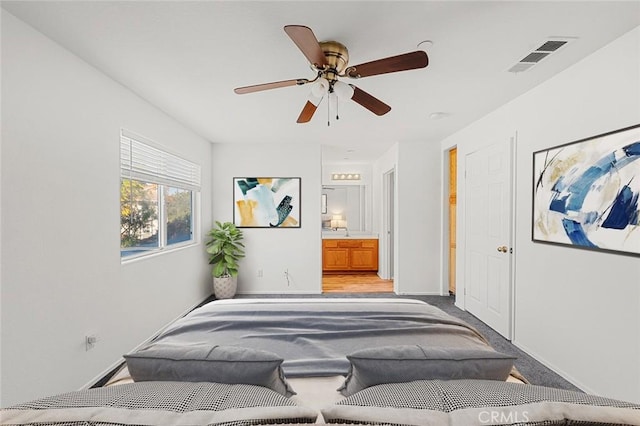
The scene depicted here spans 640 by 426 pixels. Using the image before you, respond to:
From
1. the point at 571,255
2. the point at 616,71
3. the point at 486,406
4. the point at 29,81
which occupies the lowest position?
the point at 486,406

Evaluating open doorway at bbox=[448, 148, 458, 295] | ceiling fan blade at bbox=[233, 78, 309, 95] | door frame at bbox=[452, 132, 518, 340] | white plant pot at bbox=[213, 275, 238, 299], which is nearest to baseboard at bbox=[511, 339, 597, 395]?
door frame at bbox=[452, 132, 518, 340]

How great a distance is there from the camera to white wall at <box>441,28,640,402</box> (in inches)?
72.0

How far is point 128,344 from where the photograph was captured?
2613mm

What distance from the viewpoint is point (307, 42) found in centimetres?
146

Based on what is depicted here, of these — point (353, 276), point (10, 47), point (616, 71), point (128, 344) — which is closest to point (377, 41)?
point (616, 71)

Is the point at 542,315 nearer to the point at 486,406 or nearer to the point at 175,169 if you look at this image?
the point at 486,406

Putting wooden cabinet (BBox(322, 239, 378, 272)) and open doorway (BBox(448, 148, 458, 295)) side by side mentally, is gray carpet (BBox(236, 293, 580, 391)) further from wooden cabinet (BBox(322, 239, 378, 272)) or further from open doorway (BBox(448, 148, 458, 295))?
wooden cabinet (BBox(322, 239, 378, 272))

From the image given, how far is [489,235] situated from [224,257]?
3.61 m

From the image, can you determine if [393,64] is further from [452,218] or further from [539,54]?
[452,218]

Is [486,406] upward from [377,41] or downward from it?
downward

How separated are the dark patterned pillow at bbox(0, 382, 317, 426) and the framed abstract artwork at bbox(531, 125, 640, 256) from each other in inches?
89.5

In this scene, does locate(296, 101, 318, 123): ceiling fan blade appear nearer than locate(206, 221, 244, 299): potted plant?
Yes

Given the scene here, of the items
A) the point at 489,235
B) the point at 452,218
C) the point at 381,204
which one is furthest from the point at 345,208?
the point at 489,235

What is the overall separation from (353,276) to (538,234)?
3870 mm
